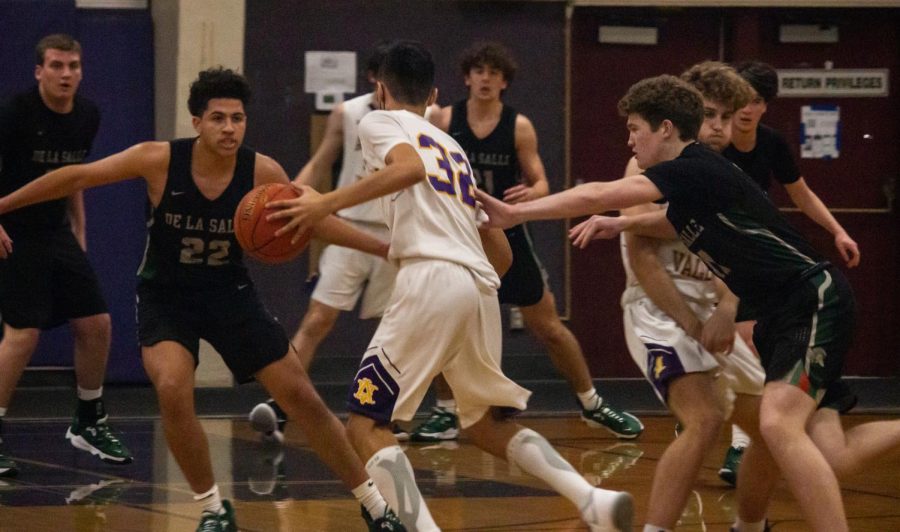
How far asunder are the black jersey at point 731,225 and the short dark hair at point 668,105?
0.30 ft

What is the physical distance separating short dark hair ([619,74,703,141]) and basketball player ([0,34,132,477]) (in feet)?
10.5

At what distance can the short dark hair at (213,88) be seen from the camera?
17.5 feet

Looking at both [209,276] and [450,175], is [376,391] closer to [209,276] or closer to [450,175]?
[450,175]

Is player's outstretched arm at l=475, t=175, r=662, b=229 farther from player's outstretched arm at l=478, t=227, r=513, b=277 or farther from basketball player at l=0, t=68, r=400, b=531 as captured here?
basketball player at l=0, t=68, r=400, b=531

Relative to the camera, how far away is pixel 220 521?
16.7ft

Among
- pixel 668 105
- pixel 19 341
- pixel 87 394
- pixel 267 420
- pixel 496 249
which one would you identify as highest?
pixel 668 105

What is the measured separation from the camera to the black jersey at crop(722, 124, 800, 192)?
629 cm

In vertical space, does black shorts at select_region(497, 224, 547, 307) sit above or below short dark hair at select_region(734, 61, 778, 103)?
below

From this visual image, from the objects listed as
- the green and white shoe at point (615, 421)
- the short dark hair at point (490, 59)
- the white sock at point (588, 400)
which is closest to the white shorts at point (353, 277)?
the short dark hair at point (490, 59)

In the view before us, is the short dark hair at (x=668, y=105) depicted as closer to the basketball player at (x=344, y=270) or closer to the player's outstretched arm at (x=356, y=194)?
the player's outstretched arm at (x=356, y=194)

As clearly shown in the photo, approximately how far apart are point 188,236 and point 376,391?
1.12 meters

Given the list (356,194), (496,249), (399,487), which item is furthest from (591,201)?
(399,487)

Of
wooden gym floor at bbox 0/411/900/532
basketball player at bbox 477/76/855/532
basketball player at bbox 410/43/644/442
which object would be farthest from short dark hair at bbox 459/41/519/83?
basketball player at bbox 477/76/855/532

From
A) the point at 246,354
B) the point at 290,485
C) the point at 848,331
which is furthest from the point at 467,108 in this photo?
the point at 848,331
